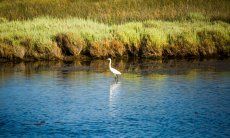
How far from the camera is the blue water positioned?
12938 millimetres

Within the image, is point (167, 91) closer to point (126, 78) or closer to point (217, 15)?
point (126, 78)

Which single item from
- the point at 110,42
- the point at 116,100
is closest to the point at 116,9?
the point at 110,42

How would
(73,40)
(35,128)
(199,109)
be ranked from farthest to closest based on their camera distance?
1. (73,40)
2. (199,109)
3. (35,128)

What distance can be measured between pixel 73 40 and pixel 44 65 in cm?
238

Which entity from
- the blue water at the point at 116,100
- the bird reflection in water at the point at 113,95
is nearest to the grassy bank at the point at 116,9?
the blue water at the point at 116,100

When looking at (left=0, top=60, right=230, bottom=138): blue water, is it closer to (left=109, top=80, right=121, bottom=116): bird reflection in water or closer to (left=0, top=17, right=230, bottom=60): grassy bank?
(left=109, top=80, right=121, bottom=116): bird reflection in water

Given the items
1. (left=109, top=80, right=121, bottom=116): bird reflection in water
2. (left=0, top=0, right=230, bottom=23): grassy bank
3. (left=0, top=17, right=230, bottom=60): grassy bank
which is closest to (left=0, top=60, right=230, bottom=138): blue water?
(left=109, top=80, right=121, bottom=116): bird reflection in water

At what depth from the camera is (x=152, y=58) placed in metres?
24.8

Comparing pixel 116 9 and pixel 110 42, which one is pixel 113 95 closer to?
pixel 110 42

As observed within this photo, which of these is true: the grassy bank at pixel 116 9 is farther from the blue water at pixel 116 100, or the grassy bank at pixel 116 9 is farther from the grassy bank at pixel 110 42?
the blue water at pixel 116 100

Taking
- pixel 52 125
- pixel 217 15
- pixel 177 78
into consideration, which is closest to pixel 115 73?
pixel 177 78

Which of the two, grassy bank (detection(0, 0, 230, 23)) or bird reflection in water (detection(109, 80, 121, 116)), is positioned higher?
A: grassy bank (detection(0, 0, 230, 23))

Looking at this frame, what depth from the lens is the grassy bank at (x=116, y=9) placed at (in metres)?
34.2

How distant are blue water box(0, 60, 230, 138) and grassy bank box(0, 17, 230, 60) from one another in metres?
1.41
